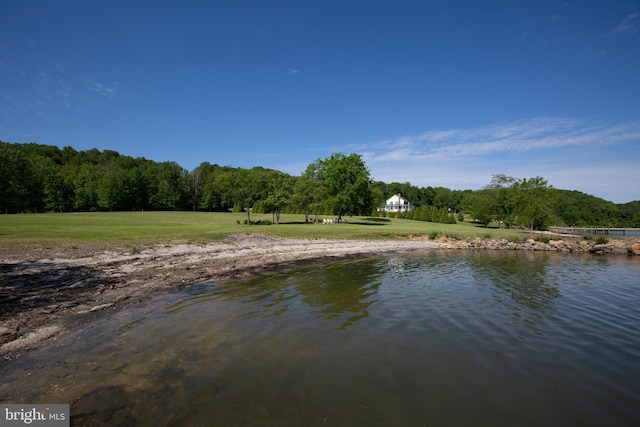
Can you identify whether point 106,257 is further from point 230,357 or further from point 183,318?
point 230,357

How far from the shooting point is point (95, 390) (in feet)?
17.1

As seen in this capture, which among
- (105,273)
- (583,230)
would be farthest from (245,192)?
(583,230)

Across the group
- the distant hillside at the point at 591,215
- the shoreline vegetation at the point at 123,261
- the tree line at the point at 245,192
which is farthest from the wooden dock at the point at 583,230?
the shoreline vegetation at the point at 123,261

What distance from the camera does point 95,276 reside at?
41.7 ft

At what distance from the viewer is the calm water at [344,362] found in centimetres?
482

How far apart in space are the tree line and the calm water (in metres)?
35.0

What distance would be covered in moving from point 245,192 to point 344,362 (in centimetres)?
4450

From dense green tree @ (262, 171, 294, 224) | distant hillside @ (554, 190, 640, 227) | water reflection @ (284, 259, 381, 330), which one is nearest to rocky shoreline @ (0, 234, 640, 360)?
water reflection @ (284, 259, 381, 330)

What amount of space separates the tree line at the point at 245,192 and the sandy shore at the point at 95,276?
23.2 metres

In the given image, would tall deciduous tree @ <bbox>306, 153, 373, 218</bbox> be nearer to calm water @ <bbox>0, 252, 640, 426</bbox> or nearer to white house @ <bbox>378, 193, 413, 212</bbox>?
calm water @ <bbox>0, 252, 640, 426</bbox>

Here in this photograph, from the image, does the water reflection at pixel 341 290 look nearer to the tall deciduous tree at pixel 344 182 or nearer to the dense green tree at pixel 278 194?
the dense green tree at pixel 278 194

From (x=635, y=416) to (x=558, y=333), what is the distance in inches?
147

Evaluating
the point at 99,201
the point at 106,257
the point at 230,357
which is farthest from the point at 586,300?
the point at 99,201

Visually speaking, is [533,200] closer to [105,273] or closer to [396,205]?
[105,273]
